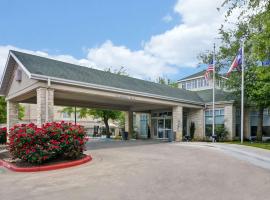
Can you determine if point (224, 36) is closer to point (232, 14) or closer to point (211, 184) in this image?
point (232, 14)

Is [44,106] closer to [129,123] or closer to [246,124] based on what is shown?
[129,123]

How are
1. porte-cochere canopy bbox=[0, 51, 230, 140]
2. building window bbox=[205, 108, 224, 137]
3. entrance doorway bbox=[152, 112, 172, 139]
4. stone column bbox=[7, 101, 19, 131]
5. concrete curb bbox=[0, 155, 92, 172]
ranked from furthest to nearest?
entrance doorway bbox=[152, 112, 172, 139] → building window bbox=[205, 108, 224, 137] → stone column bbox=[7, 101, 19, 131] → porte-cochere canopy bbox=[0, 51, 230, 140] → concrete curb bbox=[0, 155, 92, 172]

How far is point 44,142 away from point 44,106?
135 inches

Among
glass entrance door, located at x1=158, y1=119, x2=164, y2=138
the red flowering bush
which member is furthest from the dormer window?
glass entrance door, located at x1=158, y1=119, x2=164, y2=138

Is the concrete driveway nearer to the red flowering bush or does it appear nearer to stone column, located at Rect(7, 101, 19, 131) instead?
the red flowering bush

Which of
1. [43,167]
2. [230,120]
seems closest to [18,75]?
[43,167]

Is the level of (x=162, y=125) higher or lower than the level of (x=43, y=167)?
higher

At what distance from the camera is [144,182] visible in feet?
23.7

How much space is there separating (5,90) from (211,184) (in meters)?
17.0

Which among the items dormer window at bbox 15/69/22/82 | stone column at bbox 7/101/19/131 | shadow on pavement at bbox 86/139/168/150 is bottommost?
shadow on pavement at bbox 86/139/168/150

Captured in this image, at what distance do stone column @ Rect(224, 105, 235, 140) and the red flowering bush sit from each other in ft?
53.9

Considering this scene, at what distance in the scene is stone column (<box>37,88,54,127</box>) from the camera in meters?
13.0

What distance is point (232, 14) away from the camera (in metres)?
10.9

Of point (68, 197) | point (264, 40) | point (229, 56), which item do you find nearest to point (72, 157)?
point (68, 197)
